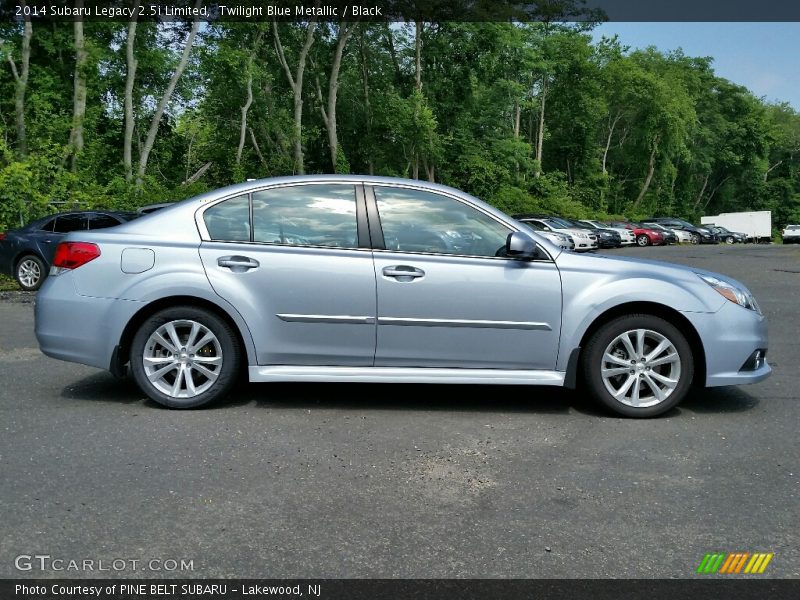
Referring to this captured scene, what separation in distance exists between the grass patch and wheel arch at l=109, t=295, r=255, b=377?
11021mm

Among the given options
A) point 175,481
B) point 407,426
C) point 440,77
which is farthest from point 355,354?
point 440,77

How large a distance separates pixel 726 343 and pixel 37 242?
42.9 feet

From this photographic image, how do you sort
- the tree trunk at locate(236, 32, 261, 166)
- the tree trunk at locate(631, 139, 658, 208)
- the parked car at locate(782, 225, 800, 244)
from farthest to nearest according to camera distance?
1. the tree trunk at locate(631, 139, 658, 208)
2. the parked car at locate(782, 225, 800, 244)
3. the tree trunk at locate(236, 32, 261, 166)

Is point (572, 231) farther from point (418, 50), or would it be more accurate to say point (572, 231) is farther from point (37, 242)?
point (37, 242)

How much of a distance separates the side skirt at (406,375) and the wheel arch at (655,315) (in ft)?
0.85

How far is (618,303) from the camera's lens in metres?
5.72

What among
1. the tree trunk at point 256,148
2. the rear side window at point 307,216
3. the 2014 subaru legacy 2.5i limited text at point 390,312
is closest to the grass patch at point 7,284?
the 2014 subaru legacy 2.5i limited text at point 390,312

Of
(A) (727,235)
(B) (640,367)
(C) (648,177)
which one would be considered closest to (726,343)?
(B) (640,367)

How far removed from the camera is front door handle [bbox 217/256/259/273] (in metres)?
5.80

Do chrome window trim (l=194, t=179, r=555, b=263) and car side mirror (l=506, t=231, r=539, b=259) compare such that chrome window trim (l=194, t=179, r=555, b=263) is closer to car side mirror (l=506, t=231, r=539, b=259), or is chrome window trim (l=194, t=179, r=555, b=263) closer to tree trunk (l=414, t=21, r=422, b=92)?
car side mirror (l=506, t=231, r=539, b=259)

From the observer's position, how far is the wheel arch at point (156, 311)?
5.83m

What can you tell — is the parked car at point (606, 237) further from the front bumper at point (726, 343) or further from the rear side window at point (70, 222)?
the front bumper at point (726, 343)

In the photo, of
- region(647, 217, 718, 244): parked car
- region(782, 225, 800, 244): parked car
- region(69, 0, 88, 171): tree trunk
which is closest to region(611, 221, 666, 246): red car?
region(647, 217, 718, 244): parked car
